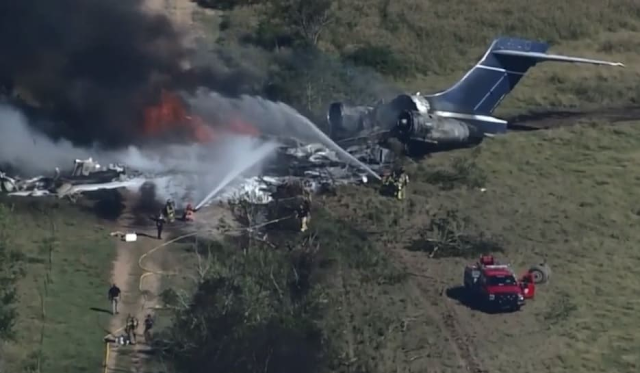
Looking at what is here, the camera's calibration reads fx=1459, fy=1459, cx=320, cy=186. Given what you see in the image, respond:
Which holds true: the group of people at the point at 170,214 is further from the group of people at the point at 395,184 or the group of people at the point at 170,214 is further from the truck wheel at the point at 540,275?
the truck wheel at the point at 540,275

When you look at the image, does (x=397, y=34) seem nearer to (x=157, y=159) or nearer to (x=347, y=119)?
(x=347, y=119)

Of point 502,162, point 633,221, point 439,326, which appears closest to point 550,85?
point 502,162

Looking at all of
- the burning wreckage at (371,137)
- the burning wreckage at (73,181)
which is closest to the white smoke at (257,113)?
the burning wreckage at (371,137)

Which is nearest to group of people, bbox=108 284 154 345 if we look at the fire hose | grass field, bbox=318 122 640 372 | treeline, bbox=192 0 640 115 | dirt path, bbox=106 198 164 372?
dirt path, bbox=106 198 164 372

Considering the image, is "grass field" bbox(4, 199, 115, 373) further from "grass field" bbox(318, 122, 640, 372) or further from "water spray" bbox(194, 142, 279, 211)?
"grass field" bbox(318, 122, 640, 372)

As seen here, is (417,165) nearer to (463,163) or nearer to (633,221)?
(463,163)
